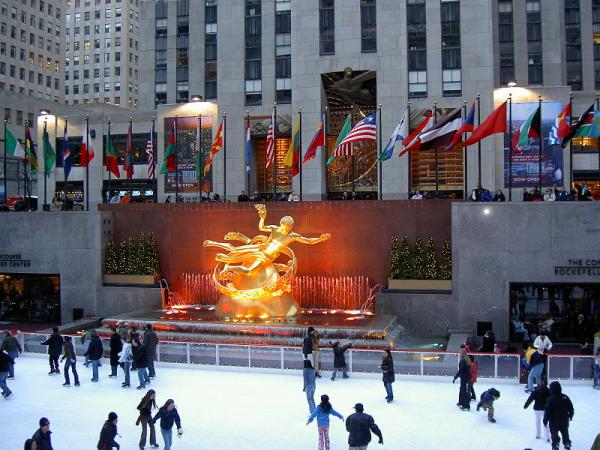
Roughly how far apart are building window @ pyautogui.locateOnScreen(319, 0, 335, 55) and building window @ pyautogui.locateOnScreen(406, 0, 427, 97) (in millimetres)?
4039

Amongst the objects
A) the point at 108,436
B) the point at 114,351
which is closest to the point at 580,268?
the point at 114,351

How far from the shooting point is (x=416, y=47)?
36.1m

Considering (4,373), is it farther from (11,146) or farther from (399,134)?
(11,146)

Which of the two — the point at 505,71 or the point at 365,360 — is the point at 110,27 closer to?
the point at 505,71

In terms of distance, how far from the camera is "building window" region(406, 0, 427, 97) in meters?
35.8

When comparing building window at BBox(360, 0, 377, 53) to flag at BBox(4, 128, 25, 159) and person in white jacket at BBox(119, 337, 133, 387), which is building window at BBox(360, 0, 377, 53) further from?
person in white jacket at BBox(119, 337, 133, 387)

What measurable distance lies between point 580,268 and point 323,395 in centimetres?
1417

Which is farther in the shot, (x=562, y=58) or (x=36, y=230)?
(x=562, y=58)

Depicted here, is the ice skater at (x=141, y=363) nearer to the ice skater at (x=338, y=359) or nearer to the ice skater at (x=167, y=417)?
the ice skater at (x=338, y=359)

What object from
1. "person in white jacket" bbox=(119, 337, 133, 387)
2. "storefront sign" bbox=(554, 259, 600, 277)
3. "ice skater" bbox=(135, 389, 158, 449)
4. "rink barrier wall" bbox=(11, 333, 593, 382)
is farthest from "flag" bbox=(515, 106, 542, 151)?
"ice skater" bbox=(135, 389, 158, 449)

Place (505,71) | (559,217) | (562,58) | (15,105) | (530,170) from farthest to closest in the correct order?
(15,105)
(562,58)
(505,71)
(530,170)
(559,217)

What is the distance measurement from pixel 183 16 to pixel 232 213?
22875 millimetres

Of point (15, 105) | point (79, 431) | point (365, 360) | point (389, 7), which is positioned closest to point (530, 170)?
point (389, 7)

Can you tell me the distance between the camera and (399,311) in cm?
2352
